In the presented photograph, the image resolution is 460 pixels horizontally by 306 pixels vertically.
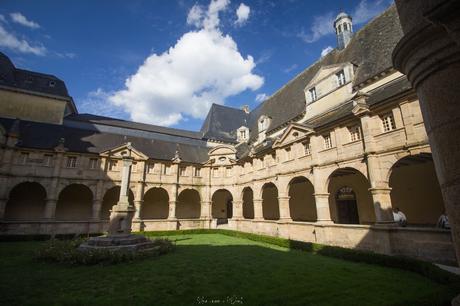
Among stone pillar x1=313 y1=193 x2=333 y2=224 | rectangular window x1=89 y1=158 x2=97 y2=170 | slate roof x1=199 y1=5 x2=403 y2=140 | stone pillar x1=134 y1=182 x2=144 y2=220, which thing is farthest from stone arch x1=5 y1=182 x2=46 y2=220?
stone pillar x1=313 y1=193 x2=333 y2=224

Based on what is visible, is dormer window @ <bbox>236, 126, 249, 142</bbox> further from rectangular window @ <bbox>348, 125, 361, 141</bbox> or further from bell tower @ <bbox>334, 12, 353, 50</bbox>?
rectangular window @ <bbox>348, 125, 361, 141</bbox>

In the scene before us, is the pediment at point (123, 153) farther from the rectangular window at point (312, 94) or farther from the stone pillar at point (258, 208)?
A: the rectangular window at point (312, 94)

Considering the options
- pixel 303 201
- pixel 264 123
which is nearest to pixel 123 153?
pixel 264 123

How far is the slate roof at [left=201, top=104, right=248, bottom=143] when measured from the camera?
34.5m

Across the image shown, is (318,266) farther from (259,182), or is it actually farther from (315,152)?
(259,182)

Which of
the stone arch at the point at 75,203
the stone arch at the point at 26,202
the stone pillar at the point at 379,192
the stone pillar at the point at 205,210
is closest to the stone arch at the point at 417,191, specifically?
the stone pillar at the point at 379,192

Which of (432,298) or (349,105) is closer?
(432,298)

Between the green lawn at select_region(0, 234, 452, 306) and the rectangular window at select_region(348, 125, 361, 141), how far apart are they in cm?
671

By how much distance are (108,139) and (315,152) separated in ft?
69.9

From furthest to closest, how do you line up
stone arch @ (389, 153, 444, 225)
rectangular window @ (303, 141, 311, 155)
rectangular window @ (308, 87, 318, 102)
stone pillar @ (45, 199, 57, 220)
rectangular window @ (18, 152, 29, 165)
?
1. rectangular window @ (308, 87, 318, 102)
2. rectangular window @ (18, 152, 29, 165)
3. stone pillar @ (45, 199, 57, 220)
4. rectangular window @ (303, 141, 311, 155)
5. stone arch @ (389, 153, 444, 225)

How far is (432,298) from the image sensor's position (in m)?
5.32

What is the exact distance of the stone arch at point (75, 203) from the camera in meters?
22.6

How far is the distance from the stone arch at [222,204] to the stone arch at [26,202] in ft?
56.7

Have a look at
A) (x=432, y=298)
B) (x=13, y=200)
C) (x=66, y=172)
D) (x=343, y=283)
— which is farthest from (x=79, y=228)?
(x=432, y=298)
